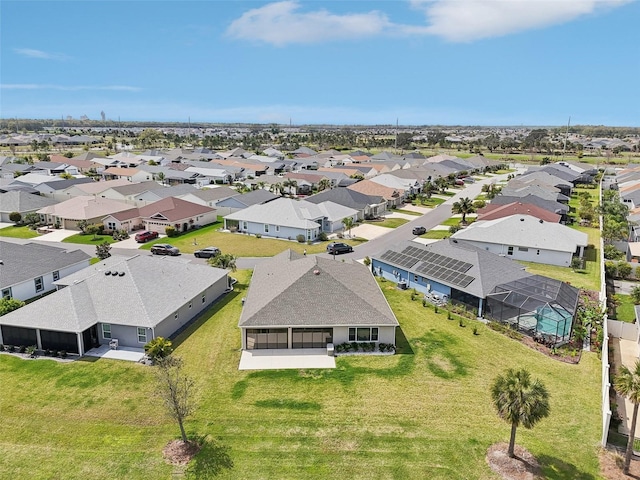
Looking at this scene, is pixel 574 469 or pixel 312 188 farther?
pixel 312 188

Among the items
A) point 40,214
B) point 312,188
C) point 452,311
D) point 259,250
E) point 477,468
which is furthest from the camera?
point 312,188

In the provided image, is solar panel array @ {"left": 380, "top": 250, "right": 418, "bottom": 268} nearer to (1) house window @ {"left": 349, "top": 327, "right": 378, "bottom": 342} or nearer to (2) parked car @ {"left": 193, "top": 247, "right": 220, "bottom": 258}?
(1) house window @ {"left": 349, "top": 327, "right": 378, "bottom": 342}

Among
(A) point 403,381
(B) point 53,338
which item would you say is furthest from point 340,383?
(B) point 53,338

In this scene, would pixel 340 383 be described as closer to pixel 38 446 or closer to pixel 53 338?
pixel 38 446

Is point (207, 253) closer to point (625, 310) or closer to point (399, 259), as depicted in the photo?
point (399, 259)

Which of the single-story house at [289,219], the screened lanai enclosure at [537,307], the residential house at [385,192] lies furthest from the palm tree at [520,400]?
the residential house at [385,192]

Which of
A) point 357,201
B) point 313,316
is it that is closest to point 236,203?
point 357,201

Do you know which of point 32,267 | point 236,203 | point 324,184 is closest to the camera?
point 32,267
